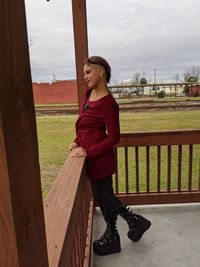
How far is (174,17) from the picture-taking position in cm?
314

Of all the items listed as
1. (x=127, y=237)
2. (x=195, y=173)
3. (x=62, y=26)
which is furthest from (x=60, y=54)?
(x=195, y=173)

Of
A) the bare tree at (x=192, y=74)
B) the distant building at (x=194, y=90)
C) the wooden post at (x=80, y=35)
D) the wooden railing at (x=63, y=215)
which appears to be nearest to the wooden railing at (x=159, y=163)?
the wooden post at (x=80, y=35)

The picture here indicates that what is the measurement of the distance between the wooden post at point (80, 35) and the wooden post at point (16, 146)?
178 centimetres

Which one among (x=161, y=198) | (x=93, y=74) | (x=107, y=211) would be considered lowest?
(x=161, y=198)

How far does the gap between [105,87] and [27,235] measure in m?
1.32

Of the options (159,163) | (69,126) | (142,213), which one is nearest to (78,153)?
(159,163)

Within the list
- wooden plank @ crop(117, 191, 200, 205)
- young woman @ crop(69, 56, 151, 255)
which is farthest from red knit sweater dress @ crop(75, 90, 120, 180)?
wooden plank @ crop(117, 191, 200, 205)

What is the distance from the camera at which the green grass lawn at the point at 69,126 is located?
3.74 meters

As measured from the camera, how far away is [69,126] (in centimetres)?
468

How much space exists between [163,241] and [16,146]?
82.5 inches

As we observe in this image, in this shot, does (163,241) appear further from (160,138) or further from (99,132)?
(99,132)

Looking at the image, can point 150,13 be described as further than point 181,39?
No

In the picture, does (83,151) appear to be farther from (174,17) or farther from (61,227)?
(174,17)

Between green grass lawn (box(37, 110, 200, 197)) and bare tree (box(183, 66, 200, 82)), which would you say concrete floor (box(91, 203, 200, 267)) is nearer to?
green grass lawn (box(37, 110, 200, 197))
